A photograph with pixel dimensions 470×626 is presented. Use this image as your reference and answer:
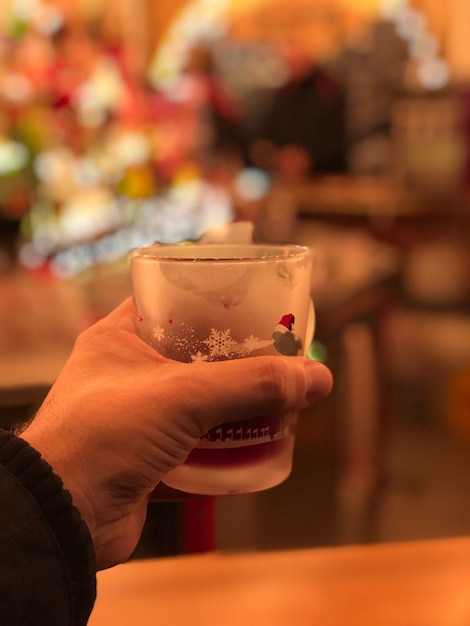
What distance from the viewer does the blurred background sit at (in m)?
1.88

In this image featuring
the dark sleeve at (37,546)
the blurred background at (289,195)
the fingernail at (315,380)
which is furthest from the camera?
the blurred background at (289,195)

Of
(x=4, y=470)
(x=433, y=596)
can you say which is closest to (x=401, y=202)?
(x=433, y=596)

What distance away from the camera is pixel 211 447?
0.62 meters

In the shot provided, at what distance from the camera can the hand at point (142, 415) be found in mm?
547

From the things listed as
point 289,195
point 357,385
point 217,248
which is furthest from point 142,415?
point 289,195

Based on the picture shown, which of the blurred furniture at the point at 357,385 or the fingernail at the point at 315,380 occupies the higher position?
the fingernail at the point at 315,380

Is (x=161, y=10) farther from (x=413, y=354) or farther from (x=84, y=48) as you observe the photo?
(x=413, y=354)

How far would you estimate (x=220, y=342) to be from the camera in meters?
0.58

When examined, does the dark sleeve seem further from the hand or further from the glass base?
the glass base

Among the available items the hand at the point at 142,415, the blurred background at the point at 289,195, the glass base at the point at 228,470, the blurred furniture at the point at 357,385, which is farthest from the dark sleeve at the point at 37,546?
the blurred furniture at the point at 357,385

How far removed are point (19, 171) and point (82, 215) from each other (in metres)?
0.22

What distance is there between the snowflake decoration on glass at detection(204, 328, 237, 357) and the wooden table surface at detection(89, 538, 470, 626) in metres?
0.28

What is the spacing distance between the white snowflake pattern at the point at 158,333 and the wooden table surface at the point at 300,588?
286mm

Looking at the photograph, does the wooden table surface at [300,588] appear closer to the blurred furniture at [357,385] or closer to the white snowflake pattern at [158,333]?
the white snowflake pattern at [158,333]
